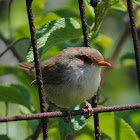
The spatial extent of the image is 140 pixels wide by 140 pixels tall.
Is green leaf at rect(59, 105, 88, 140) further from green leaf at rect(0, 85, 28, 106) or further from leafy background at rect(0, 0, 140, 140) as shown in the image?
green leaf at rect(0, 85, 28, 106)

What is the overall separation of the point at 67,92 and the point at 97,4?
0.65m

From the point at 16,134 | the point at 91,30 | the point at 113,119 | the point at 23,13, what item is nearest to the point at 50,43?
the point at 91,30

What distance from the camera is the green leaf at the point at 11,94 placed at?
231 centimetres

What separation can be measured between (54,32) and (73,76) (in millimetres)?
479

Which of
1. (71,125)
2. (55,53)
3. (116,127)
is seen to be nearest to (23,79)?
(55,53)

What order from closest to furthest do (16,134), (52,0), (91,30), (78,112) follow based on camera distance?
(78,112)
(91,30)
(16,134)
(52,0)

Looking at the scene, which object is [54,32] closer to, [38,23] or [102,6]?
[102,6]

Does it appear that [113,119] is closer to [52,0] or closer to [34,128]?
[34,128]

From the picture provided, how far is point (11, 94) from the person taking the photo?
2.35m

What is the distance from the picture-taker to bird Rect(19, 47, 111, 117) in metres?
2.23

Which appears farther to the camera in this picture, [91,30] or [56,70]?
[56,70]

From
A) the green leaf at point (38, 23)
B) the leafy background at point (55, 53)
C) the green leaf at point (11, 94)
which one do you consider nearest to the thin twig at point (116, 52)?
the leafy background at point (55, 53)

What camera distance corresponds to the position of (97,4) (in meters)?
1.96

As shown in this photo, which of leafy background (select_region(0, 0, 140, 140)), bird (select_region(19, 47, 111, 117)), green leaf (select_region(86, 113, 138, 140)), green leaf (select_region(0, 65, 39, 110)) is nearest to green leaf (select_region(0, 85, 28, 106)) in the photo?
leafy background (select_region(0, 0, 140, 140))
